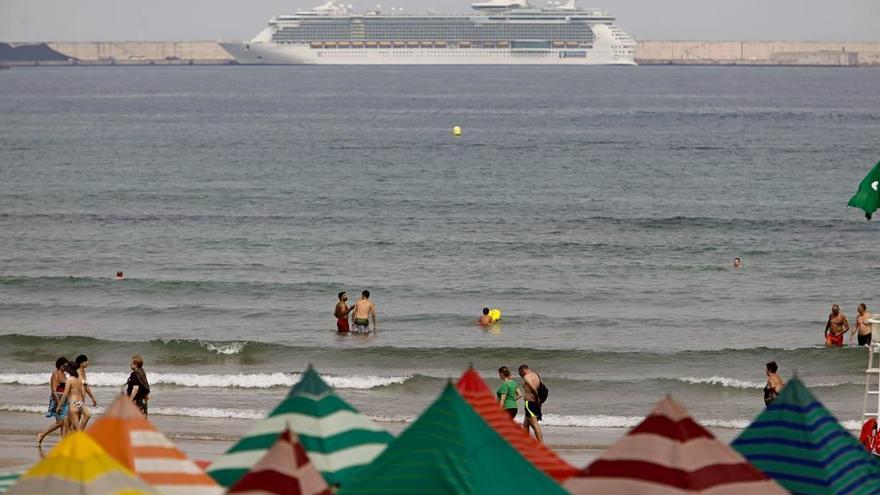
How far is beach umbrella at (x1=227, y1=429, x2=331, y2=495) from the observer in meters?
8.20

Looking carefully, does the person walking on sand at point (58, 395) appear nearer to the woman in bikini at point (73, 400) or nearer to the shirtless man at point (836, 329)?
the woman in bikini at point (73, 400)

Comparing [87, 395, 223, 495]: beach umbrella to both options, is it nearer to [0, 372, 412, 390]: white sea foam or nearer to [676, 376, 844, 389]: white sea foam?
[0, 372, 412, 390]: white sea foam

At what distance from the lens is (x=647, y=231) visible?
38.5 m

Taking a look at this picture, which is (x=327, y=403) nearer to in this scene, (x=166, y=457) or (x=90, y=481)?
(x=166, y=457)

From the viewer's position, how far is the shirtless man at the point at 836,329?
78.4 feet

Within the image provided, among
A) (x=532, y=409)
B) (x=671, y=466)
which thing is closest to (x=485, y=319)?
(x=532, y=409)

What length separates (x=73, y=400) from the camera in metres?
16.3

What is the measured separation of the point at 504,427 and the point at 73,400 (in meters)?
7.43

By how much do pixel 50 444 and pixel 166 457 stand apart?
315 inches

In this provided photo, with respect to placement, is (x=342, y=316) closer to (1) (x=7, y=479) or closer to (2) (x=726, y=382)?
(2) (x=726, y=382)

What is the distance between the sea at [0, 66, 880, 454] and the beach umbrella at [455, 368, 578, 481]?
26.4 ft

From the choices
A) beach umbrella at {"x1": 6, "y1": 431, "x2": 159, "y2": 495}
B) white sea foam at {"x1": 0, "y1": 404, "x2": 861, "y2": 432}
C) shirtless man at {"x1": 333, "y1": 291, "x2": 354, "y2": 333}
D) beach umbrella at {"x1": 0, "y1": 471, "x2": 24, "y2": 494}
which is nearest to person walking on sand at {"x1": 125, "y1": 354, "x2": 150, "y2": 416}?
white sea foam at {"x1": 0, "y1": 404, "x2": 861, "y2": 432}

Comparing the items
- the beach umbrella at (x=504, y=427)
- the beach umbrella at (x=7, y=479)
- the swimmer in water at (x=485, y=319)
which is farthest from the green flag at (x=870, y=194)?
the swimmer in water at (x=485, y=319)

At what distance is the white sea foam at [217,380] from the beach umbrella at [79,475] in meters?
13.1
